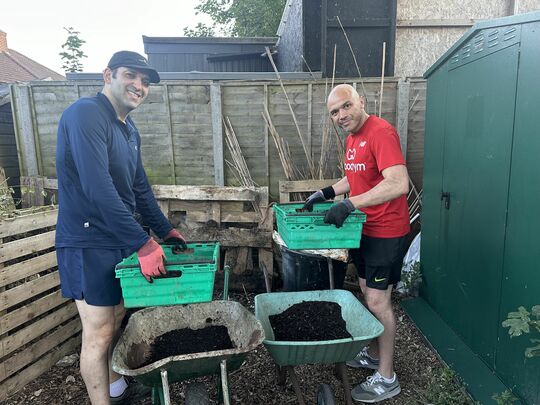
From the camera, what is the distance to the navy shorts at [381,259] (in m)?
2.37

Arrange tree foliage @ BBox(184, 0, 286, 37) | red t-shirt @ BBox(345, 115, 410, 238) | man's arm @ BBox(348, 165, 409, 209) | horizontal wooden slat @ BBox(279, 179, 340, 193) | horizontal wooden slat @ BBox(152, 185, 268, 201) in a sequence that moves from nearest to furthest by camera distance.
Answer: man's arm @ BBox(348, 165, 409, 209) → red t-shirt @ BBox(345, 115, 410, 238) → horizontal wooden slat @ BBox(152, 185, 268, 201) → horizontal wooden slat @ BBox(279, 179, 340, 193) → tree foliage @ BBox(184, 0, 286, 37)

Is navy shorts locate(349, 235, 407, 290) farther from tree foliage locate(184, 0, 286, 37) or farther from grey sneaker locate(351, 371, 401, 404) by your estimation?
tree foliage locate(184, 0, 286, 37)

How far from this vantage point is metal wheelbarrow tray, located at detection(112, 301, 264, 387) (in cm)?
Answer: 167

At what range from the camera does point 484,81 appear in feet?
8.04

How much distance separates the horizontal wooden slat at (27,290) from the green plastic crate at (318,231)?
1.87 m

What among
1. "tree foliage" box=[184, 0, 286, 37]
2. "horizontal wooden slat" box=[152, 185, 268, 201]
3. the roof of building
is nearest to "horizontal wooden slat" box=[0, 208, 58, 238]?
"horizontal wooden slat" box=[152, 185, 268, 201]

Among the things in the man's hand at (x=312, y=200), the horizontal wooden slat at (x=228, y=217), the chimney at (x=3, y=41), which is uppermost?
the chimney at (x=3, y=41)

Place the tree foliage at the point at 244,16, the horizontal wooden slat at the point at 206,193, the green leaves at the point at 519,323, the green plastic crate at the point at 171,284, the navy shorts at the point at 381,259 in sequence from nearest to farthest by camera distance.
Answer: the green leaves at the point at 519,323 → the green plastic crate at the point at 171,284 → the navy shorts at the point at 381,259 → the horizontal wooden slat at the point at 206,193 → the tree foliage at the point at 244,16

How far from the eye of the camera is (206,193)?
4.28 meters

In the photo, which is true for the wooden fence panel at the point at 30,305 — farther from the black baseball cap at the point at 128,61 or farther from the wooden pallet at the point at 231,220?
the wooden pallet at the point at 231,220

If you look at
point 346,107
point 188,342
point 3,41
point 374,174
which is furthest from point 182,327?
point 3,41

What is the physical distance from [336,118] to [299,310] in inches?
49.4

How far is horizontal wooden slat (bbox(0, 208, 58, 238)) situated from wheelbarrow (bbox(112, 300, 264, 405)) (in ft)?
3.59

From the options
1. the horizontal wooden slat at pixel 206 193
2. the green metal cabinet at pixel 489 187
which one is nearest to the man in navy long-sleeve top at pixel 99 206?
the green metal cabinet at pixel 489 187
